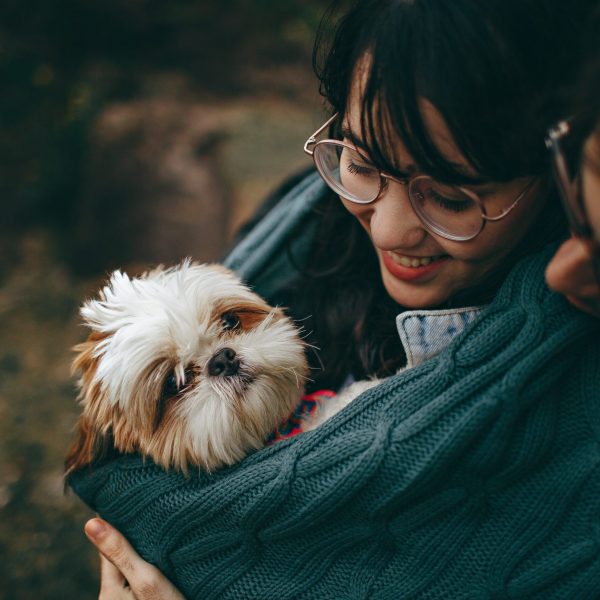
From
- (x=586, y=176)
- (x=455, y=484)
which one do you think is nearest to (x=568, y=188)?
(x=586, y=176)

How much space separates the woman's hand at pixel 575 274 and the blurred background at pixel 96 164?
274 cm

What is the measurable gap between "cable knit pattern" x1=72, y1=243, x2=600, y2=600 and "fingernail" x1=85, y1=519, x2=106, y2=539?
0.41m

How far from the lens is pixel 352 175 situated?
1.60 metres

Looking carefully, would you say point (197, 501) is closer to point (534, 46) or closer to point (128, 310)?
point (128, 310)

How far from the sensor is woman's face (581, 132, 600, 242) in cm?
104

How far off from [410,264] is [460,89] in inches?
20.2

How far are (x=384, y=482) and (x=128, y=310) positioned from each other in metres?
0.81

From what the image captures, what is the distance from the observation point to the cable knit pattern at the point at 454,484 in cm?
135

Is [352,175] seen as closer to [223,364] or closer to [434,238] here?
[434,238]

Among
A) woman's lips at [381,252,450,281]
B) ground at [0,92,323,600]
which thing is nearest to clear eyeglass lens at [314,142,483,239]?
woman's lips at [381,252,450,281]

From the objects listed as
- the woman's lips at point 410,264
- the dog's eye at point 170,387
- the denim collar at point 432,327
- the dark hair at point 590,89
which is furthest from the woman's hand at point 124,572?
the dark hair at point 590,89

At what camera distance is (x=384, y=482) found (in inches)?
55.4

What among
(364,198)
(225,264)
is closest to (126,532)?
(225,264)

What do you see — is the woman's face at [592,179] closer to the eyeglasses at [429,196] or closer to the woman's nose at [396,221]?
Answer: the eyeglasses at [429,196]
